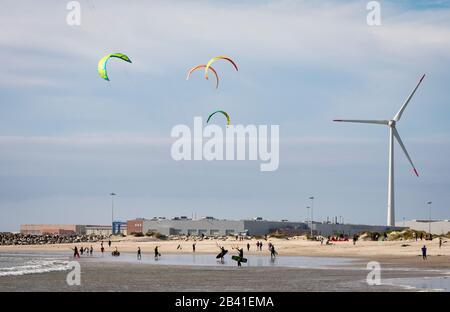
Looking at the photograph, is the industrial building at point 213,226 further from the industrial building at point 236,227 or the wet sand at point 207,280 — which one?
the wet sand at point 207,280

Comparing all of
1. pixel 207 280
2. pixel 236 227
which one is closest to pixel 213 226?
pixel 236 227

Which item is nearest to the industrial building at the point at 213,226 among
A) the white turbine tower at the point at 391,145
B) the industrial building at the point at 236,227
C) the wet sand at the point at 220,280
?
the industrial building at the point at 236,227

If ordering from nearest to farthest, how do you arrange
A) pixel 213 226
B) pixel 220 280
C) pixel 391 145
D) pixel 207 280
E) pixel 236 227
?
pixel 220 280
pixel 207 280
pixel 391 145
pixel 236 227
pixel 213 226

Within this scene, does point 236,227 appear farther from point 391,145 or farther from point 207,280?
point 207,280

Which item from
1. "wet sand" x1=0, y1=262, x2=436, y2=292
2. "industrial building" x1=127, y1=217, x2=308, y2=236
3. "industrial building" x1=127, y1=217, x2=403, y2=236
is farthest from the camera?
"industrial building" x1=127, y1=217, x2=403, y2=236

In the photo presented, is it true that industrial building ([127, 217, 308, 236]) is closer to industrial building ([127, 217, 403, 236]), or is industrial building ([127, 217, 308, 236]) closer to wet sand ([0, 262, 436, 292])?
industrial building ([127, 217, 403, 236])

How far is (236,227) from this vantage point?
14888cm

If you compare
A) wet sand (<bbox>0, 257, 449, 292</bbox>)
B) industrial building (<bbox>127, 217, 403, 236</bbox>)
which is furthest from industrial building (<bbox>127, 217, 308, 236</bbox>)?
wet sand (<bbox>0, 257, 449, 292</bbox>)

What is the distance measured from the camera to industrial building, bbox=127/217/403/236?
14912 centimetres

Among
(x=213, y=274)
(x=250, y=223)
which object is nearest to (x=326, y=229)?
(x=250, y=223)
